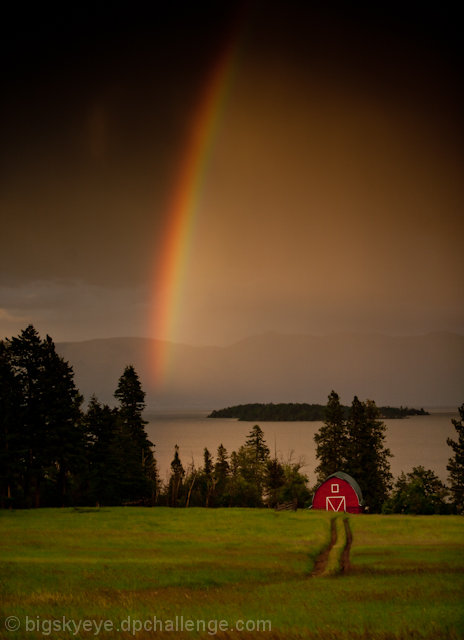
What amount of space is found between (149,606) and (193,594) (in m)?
4.17

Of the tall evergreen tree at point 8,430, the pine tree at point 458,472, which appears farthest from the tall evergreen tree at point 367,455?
the tall evergreen tree at point 8,430

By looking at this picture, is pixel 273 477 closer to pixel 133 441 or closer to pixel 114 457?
pixel 133 441

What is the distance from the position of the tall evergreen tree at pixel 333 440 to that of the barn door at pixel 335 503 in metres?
9.21

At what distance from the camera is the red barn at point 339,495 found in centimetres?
6944

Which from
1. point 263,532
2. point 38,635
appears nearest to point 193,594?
point 38,635

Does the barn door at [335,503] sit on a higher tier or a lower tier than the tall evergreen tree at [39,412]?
lower

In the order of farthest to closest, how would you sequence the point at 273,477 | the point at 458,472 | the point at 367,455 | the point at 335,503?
the point at 273,477, the point at 367,455, the point at 458,472, the point at 335,503

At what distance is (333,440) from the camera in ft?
264

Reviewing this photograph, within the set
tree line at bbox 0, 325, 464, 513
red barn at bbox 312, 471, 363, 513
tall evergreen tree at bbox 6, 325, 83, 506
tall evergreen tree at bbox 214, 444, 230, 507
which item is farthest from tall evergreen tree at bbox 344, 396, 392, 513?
tall evergreen tree at bbox 6, 325, 83, 506

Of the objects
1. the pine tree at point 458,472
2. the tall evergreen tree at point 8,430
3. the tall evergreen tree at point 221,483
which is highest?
the tall evergreen tree at point 8,430

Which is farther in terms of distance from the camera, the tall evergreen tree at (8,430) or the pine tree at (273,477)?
the pine tree at (273,477)

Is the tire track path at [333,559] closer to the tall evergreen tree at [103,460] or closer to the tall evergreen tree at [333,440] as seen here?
the tall evergreen tree at [103,460]

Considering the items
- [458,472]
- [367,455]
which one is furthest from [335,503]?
[458,472]

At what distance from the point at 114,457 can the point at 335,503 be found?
30970 millimetres
